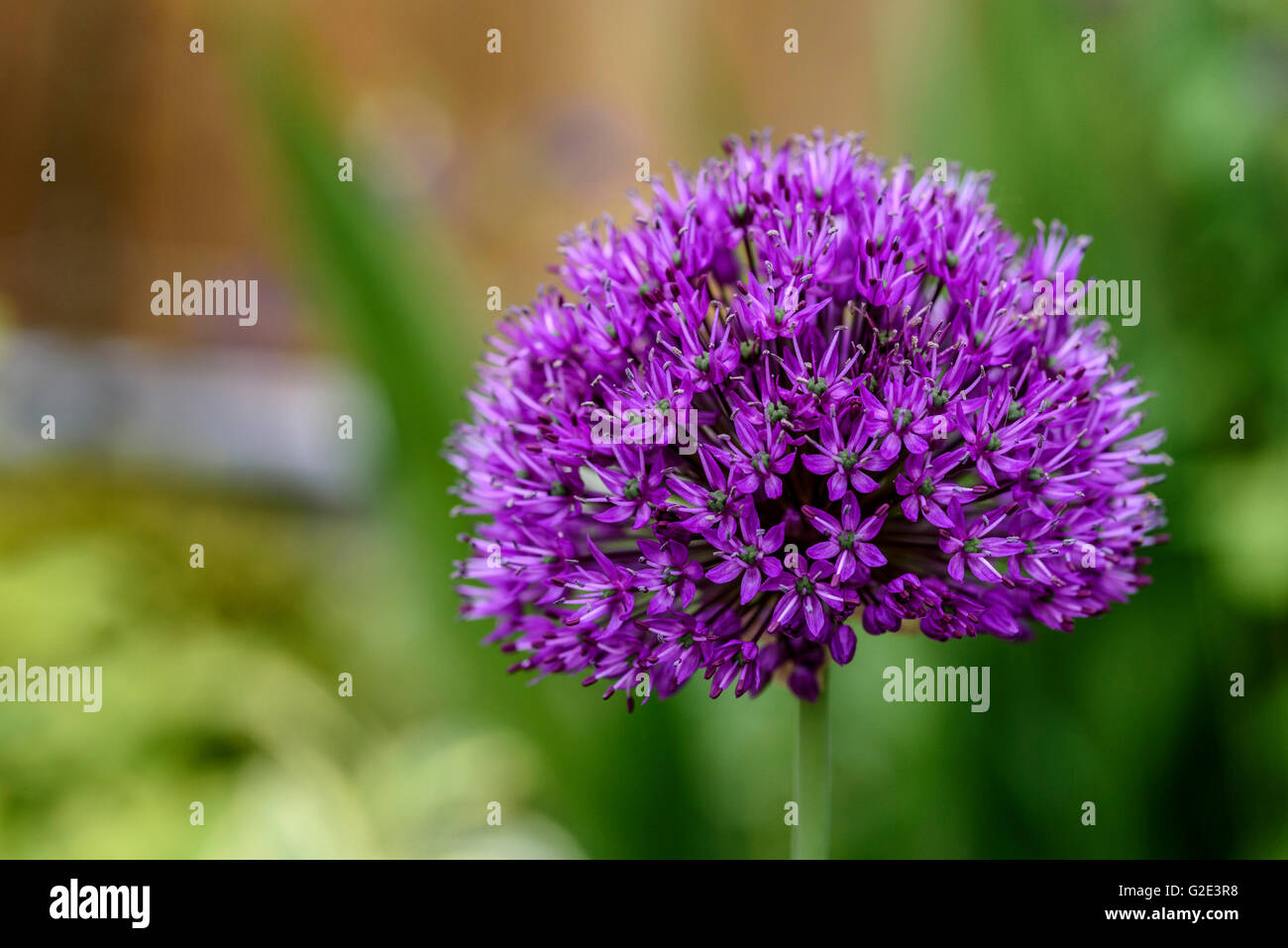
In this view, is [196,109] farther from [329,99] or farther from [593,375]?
[593,375]

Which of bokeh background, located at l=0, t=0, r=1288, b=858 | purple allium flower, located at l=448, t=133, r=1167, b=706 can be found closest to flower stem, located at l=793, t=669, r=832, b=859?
purple allium flower, located at l=448, t=133, r=1167, b=706

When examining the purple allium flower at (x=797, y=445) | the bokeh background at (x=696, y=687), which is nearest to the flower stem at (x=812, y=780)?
the purple allium flower at (x=797, y=445)

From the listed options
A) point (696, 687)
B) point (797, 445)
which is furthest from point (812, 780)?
point (696, 687)

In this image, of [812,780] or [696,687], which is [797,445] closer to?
[812,780]

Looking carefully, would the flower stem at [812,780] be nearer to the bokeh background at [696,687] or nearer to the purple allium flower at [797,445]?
the purple allium flower at [797,445]

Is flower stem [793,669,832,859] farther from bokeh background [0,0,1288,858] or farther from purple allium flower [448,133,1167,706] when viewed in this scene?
bokeh background [0,0,1288,858]

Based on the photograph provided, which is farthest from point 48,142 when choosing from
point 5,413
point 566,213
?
point 566,213
